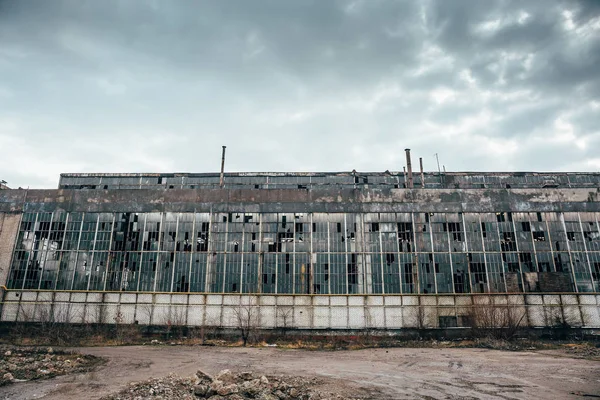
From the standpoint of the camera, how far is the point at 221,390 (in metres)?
13.5

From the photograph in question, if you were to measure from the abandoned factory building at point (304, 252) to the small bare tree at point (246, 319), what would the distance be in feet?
2.08

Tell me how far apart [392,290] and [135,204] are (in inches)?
912

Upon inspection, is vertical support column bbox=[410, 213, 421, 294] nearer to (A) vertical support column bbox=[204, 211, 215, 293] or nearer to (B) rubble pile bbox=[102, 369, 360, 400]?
(A) vertical support column bbox=[204, 211, 215, 293]

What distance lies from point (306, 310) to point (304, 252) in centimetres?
465

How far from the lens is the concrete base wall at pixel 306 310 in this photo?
29516mm

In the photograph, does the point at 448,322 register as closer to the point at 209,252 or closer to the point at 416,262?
the point at 416,262

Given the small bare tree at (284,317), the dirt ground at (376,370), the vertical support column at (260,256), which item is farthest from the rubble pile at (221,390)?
the vertical support column at (260,256)

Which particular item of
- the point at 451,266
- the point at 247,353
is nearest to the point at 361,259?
the point at 451,266

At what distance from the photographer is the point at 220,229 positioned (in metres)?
32.2

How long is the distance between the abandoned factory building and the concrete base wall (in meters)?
0.11

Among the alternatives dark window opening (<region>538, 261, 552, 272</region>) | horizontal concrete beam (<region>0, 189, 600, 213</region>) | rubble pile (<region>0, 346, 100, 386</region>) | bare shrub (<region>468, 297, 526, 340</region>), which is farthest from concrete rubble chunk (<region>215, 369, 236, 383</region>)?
dark window opening (<region>538, 261, 552, 272</region>)

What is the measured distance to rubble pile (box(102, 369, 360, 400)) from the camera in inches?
529

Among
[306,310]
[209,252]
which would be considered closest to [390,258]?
[306,310]

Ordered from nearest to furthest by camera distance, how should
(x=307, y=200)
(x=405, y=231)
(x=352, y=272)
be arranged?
(x=352, y=272) < (x=405, y=231) < (x=307, y=200)
